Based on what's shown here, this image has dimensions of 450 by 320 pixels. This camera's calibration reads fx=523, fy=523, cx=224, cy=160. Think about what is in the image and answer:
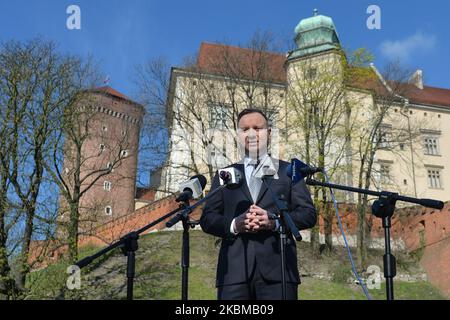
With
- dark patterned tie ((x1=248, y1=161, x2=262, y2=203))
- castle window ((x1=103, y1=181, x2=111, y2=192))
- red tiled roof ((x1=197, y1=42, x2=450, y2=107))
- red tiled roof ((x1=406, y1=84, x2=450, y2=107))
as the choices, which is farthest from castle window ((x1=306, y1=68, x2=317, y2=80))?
dark patterned tie ((x1=248, y1=161, x2=262, y2=203))

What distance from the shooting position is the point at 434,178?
46.3 m

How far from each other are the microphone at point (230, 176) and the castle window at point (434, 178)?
4491cm

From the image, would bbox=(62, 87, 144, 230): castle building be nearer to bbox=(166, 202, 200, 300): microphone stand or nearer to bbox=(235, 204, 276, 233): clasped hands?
bbox=(166, 202, 200, 300): microphone stand

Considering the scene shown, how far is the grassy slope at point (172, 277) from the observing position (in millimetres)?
20969

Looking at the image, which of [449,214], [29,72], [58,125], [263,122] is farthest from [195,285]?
[263,122]

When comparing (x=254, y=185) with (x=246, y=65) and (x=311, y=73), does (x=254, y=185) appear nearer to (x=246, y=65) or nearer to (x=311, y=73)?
(x=246, y=65)

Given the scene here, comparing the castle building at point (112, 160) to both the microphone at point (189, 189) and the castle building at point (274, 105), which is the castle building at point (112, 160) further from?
the microphone at point (189, 189)

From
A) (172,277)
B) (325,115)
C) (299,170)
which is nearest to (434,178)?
(325,115)

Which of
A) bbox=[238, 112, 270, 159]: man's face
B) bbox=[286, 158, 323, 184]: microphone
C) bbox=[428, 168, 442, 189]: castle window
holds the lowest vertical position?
bbox=[286, 158, 323, 184]: microphone

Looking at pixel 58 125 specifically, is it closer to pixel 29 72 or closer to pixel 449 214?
pixel 29 72

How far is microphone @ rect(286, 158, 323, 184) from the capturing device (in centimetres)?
405

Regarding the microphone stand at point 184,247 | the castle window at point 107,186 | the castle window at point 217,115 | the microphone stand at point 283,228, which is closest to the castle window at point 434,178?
the castle window at point 217,115

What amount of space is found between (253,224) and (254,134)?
2.75 feet

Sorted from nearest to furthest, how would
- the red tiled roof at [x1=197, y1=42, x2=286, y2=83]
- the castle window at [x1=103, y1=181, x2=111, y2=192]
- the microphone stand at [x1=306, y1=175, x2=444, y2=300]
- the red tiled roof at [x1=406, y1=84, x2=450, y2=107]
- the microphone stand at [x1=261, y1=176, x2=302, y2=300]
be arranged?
the microphone stand at [x1=261, y1=176, x2=302, y2=300], the microphone stand at [x1=306, y1=175, x2=444, y2=300], the red tiled roof at [x1=197, y1=42, x2=286, y2=83], the castle window at [x1=103, y1=181, x2=111, y2=192], the red tiled roof at [x1=406, y1=84, x2=450, y2=107]
